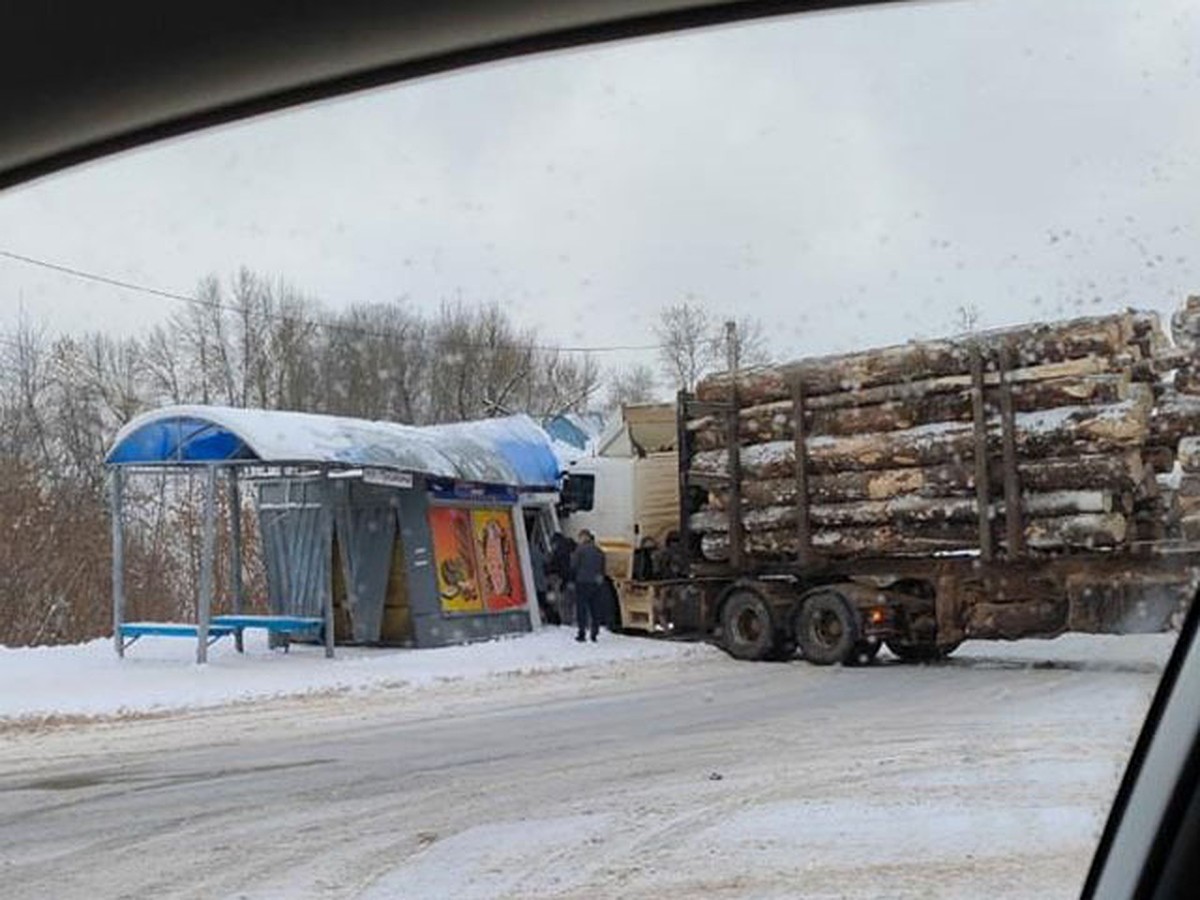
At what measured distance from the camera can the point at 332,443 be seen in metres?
12.4

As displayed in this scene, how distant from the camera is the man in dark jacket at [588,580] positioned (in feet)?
54.7

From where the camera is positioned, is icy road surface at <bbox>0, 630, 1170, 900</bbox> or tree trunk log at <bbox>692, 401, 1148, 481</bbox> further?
tree trunk log at <bbox>692, 401, 1148, 481</bbox>

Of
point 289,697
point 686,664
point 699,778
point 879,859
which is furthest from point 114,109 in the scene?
point 686,664

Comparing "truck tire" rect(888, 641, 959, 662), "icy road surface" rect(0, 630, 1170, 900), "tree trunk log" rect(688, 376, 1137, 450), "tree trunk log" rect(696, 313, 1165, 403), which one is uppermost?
"tree trunk log" rect(696, 313, 1165, 403)

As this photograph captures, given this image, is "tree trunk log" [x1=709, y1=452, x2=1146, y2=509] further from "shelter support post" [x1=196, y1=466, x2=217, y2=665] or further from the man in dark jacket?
"shelter support post" [x1=196, y1=466, x2=217, y2=665]

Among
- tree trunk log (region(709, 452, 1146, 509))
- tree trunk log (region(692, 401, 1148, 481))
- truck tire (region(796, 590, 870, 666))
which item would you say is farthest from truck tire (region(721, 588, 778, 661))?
tree trunk log (region(692, 401, 1148, 481))

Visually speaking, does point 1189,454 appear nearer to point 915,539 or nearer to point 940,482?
point 940,482

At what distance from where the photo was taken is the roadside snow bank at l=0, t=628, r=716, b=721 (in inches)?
482

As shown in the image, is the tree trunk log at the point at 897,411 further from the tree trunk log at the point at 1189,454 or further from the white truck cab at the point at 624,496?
the tree trunk log at the point at 1189,454

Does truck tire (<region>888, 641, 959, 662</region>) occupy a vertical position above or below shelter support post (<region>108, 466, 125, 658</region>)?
below

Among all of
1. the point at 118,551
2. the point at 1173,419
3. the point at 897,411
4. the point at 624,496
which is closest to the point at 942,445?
the point at 897,411

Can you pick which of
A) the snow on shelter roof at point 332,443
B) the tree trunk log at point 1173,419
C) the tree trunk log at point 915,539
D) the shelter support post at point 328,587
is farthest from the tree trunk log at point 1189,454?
the shelter support post at point 328,587

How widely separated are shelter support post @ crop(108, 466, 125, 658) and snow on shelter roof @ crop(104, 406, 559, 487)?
167mm

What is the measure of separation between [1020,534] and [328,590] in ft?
20.7
